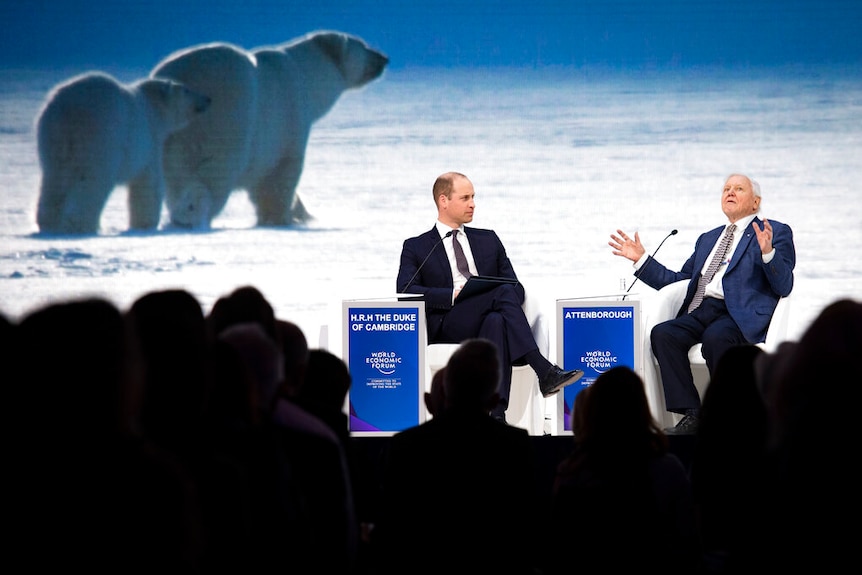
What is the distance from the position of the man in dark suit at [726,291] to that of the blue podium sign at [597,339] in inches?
7.4

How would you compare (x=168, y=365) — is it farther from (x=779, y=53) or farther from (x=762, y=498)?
(x=779, y=53)

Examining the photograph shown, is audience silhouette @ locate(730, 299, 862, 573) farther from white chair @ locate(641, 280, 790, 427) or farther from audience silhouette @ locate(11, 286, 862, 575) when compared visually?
white chair @ locate(641, 280, 790, 427)

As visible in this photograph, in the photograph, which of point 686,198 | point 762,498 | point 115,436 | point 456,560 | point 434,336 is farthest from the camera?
point 686,198

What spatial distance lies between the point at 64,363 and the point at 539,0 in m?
6.05

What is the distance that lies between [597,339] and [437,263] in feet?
3.19

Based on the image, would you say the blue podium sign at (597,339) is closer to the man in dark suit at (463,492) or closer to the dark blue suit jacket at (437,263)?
the dark blue suit jacket at (437,263)

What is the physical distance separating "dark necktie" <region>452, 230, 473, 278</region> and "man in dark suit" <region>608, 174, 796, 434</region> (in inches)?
35.5

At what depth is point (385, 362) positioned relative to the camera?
533cm

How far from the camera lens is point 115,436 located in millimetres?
1699

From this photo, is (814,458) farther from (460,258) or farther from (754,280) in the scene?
(460,258)

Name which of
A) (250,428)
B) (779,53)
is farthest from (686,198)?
(250,428)

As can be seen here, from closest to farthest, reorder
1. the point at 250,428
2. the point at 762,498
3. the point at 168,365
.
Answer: the point at 168,365, the point at 250,428, the point at 762,498

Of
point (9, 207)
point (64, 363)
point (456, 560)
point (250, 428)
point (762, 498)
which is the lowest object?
point (456, 560)

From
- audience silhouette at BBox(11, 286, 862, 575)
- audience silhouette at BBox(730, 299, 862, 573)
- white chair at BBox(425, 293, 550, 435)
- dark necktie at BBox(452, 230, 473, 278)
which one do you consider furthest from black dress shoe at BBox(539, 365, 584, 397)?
audience silhouette at BBox(730, 299, 862, 573)
